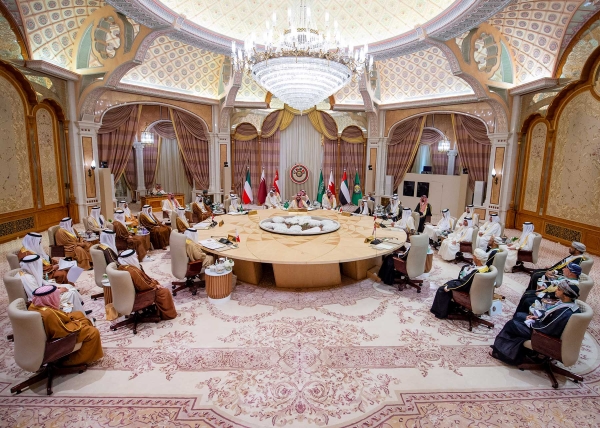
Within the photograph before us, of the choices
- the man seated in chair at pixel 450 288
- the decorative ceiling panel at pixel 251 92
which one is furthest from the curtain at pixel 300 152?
the man seated in chair at pixel 450 288

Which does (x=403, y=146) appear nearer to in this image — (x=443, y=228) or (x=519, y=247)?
(x=443, y=228)

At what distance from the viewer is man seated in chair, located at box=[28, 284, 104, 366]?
3718mm

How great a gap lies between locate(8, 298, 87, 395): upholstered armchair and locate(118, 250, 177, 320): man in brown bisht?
1169mm

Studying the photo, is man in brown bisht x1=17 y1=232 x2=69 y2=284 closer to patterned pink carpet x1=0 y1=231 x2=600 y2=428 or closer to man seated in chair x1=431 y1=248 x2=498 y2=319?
patterned pink carpet x1=0 y1=231 x2=600 y2=428

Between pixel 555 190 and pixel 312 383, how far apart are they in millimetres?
9834

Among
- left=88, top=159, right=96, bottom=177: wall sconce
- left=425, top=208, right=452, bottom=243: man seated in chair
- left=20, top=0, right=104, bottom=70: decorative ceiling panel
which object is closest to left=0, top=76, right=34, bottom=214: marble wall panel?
left=20, top=0, right=104, bottom=70: decorative ceiling panel

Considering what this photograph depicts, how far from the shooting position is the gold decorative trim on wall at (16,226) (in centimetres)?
866

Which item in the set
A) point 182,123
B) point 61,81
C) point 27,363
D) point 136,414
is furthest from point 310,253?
point 182,123

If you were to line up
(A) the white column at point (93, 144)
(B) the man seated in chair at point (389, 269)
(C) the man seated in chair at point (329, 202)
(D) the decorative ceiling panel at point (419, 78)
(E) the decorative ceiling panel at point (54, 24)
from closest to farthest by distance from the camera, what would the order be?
(B) the man seated in chair at point (389, 269) → (E) the decorative ceiling panel at point (54, 24) → (A) the white column at point (93, 144) → (D) the decorative ceiling panel at point (419, 78) → (C) the man seated in chair at point (329, 202)

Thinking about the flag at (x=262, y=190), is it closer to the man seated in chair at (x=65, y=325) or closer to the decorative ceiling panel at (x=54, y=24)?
the decorative ceiling panel at (x=54, y=24)

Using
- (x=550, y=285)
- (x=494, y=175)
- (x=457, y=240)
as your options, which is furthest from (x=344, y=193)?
(x=550, y=285)

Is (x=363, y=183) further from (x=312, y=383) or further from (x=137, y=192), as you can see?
(x=312, y=383)

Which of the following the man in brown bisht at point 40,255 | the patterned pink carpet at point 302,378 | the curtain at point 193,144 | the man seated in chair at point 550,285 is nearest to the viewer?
the patterned pink carpet at point 302,378

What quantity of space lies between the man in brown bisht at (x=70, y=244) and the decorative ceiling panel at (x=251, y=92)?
8.64 metres
